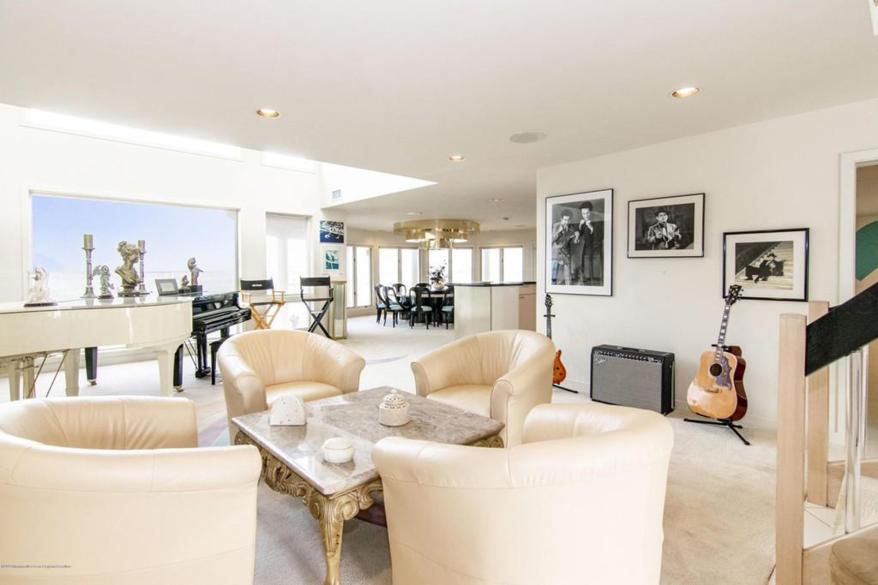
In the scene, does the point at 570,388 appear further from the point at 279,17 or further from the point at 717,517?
the point at 279,17

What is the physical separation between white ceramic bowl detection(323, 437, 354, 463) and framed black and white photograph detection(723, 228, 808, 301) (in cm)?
335

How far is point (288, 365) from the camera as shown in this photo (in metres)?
3.31

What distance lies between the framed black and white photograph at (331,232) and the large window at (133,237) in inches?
58.2

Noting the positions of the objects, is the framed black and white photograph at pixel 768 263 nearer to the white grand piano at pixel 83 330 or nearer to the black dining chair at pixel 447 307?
the white grand piano at pixel 83 330

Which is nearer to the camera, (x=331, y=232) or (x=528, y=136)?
(x=528, y=136)

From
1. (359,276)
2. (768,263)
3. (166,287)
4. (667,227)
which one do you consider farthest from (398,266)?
(768,263)

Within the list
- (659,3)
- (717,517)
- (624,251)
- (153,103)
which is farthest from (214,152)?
(717,517)

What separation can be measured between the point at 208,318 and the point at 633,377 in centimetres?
432

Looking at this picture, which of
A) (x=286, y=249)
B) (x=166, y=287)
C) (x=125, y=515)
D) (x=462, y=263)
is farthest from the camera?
(x=462, y=263)

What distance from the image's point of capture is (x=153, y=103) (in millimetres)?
2896

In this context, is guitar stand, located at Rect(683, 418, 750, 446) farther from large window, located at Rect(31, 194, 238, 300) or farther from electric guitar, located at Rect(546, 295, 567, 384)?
large window, located at Rect(31, 194, 238, 300)

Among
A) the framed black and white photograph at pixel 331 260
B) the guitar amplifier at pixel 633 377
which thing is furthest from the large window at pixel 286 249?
the guitar amplifier at pixel 633 377

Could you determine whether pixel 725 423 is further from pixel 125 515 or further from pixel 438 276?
pixel 438 276

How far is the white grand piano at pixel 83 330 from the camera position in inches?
107
